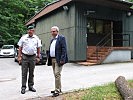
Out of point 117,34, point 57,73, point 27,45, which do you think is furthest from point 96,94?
point 117,34

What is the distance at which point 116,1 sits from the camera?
Answer: 67.7 feet

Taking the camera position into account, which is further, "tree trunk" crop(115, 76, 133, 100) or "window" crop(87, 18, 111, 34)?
"window" crop(87, 18, 111, 34)

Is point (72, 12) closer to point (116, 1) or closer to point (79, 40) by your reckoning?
point (79, 40)

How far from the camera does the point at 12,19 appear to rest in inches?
1500

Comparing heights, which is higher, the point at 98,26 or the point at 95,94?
the point at 98,26

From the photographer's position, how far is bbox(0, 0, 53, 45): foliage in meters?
36.6

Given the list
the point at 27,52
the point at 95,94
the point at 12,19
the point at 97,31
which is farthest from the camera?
the point at 12,19

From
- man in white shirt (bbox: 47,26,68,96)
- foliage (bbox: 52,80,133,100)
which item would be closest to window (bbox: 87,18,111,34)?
foliage (bbox: 52,80,133,100)

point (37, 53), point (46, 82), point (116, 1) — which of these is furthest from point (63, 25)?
point (37, 53)

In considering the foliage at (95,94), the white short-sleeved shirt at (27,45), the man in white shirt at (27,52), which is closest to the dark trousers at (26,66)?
the man in white shirt at (27,52)

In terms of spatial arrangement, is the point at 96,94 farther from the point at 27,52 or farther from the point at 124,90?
the point at 27,52

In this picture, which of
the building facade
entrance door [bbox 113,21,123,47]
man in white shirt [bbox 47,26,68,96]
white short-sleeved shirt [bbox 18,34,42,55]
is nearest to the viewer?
man in white shirt [bbox 47,26,68,96]

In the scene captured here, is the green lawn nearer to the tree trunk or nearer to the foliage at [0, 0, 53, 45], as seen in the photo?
the tree trunk

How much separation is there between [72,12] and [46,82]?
29.9ft
